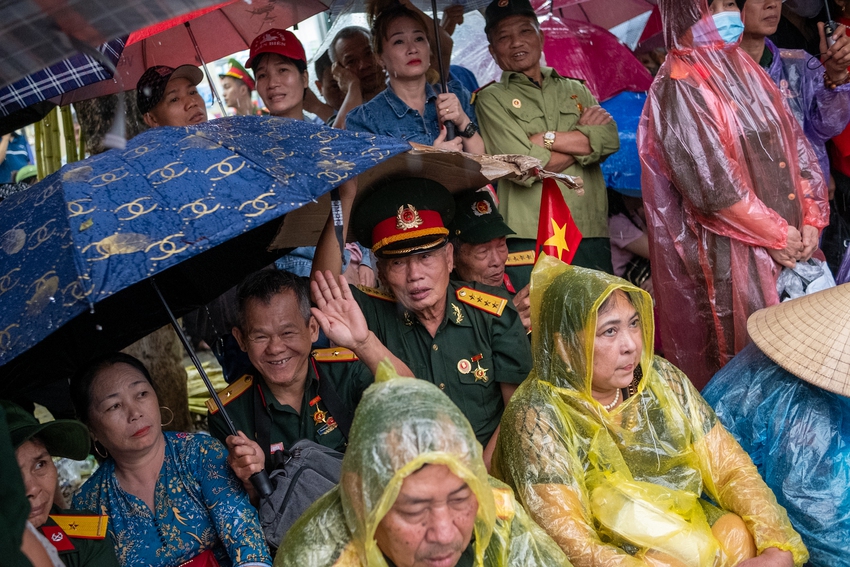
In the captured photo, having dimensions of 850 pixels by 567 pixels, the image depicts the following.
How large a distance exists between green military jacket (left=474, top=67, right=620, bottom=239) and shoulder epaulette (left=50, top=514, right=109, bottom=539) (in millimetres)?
2426

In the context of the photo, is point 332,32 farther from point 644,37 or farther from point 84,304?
point 84,304

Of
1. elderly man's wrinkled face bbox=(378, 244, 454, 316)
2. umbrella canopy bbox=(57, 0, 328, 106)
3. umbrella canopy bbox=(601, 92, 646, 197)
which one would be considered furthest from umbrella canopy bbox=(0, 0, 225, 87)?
umbrella canopy bbox=(601, 92, 646, 197)

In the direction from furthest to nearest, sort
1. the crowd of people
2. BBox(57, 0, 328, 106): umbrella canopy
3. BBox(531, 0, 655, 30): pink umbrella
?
1. BBox(531, 0, 655, 30): pink umbrella
2. BBox(57, 0, 328, 106): umbrella canopy
3. the crowd of people

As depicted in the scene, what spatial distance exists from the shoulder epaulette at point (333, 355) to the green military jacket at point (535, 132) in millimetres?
1310

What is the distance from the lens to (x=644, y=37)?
5.97 metres

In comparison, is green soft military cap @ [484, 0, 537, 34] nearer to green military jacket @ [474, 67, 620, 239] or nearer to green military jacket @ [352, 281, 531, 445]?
green military jacket @ [474, 67, 620, 239]

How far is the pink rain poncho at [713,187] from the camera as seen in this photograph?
13.1 ft

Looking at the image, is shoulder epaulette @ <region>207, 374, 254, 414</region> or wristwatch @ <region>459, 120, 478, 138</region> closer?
shoulder epaulette @ <region>207, 374, 254, 414</region>

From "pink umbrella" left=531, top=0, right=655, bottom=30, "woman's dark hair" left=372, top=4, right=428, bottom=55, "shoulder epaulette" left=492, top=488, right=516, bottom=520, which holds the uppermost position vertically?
"woman's dark hair" left=372, top=4, right=428, bottom=55

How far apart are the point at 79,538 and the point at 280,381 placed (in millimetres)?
872

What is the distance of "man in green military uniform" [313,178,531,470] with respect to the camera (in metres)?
3.49

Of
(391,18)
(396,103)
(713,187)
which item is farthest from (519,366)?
(391,18)

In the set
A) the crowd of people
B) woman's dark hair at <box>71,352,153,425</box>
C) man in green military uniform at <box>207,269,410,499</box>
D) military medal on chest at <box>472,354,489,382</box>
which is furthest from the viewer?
military medal on chest at <box>472,354,489,382</box>

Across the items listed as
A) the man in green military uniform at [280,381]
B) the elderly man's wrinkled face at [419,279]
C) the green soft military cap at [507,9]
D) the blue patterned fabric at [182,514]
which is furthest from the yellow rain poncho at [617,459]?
the green soft military cap at [507,9]
